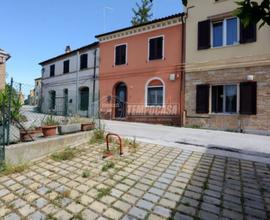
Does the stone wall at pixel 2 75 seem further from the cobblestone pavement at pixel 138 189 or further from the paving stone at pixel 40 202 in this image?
the paving stone at pixel 40 202

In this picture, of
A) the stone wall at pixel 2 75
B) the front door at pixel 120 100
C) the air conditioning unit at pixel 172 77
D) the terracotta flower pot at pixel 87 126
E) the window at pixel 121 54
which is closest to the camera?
the terracotta flower pot at pixel 87 126

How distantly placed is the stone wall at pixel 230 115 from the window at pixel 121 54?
4859 mm

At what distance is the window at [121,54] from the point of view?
14.7 metres

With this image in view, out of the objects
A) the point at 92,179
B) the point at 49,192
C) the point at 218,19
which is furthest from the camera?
the point at 218,19

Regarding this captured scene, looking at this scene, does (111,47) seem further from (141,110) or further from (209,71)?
(209,71)

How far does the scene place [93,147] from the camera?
20.2 feet

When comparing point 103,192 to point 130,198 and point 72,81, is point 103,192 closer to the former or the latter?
point 130,198

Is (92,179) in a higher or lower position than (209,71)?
lower

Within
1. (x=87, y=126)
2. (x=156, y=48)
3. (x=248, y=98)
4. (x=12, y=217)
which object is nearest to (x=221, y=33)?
(x=248, y=98)

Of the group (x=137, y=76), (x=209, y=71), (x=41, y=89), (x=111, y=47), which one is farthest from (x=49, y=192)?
(x=41, y=89)

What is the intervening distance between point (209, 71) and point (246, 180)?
803 centimetres

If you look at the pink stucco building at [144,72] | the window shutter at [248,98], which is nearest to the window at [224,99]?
the window shutter at [248,98]

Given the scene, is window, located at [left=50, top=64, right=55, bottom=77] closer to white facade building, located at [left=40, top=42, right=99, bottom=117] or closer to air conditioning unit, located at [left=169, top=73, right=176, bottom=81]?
white facade building, located at [left=40, top=42, right=99, bottom=117]

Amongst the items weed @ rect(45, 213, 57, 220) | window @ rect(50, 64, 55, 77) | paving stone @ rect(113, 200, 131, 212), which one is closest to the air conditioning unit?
paving stone @ rect(113, 200, 131, 212)
